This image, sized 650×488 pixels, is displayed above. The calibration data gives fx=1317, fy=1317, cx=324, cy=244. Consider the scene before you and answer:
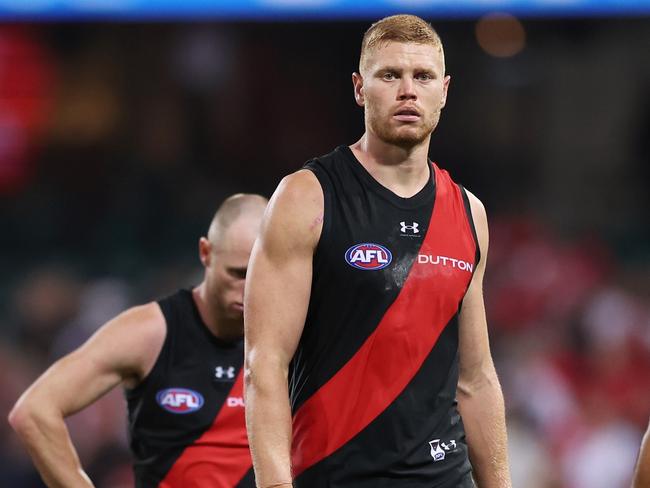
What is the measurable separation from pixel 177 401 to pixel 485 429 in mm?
1306

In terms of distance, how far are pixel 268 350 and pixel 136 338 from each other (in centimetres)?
126

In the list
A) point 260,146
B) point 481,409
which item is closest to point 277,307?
point 481,409

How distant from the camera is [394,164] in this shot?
4152 millimetres

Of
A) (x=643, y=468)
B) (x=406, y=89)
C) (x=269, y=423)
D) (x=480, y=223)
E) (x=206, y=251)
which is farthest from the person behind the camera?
(x=206, y=251)

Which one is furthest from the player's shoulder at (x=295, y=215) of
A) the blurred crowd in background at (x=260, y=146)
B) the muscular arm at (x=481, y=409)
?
the blurred crowd in background at (x=260, y=146)

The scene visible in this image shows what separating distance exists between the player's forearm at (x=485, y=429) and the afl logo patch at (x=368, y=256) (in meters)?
0.65

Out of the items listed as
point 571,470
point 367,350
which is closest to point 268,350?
point 367,350

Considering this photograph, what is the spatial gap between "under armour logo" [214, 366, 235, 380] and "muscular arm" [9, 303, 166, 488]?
277 mm

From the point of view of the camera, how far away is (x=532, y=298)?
12.0 meters

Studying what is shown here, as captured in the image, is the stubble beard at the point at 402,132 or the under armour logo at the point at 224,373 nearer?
the stubble beard at the point at 402,132

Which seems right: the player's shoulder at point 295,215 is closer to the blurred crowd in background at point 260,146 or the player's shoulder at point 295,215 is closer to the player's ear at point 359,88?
the player's ear at point 359,88

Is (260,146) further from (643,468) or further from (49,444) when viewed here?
(643,468)

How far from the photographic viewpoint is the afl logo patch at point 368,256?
3945 mm

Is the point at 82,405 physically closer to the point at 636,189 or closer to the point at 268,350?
the point at 268,350
